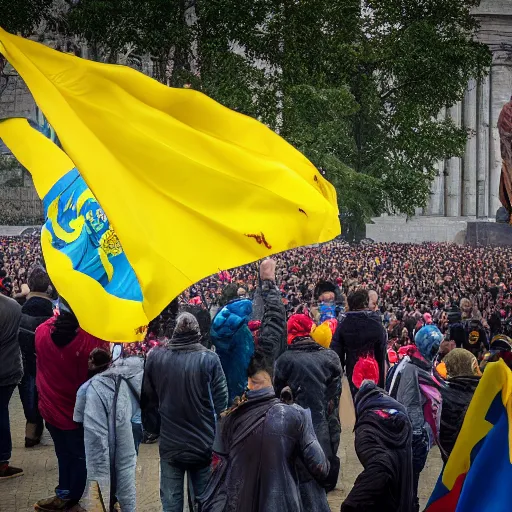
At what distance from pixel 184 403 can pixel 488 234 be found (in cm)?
3310

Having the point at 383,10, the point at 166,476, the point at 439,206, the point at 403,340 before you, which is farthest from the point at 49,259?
the point at 439,206

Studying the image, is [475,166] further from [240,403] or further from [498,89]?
[240,403]

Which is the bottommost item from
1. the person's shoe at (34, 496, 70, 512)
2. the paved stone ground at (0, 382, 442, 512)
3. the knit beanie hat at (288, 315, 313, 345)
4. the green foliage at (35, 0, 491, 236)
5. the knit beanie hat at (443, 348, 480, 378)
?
the paved stone ground at (0, 382, 442, 512)

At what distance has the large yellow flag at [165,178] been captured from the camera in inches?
198

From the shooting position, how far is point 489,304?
58.1ft

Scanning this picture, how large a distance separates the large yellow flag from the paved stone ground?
2.03 meters

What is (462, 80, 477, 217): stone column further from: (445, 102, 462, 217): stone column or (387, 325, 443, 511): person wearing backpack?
(387, 325, 443, 511): person wearing backpack

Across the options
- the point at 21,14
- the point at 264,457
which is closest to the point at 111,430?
the point at 264,457

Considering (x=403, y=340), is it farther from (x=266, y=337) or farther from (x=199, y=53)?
(x=199, y=53)

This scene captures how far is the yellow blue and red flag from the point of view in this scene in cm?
383

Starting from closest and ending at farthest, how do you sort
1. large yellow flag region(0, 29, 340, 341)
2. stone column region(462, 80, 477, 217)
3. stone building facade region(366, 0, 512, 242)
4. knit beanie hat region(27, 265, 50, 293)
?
large yellow flag region(0, 29, 340, 341), knit beanie hat region(27, 265, 50, 293), stone building facade region(366, 0, 512, 242), stone column region(462, 80, 477, 217)

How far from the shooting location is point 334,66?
29141 mm

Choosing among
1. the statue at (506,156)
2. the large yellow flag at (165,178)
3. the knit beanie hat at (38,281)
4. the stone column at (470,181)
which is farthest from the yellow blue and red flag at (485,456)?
the stone column at (470,181)

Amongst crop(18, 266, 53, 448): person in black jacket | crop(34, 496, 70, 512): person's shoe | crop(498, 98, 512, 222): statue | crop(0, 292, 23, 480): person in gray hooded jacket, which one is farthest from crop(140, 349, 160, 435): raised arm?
crop(498, 98, 512, 222): statue
